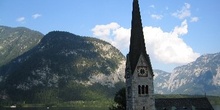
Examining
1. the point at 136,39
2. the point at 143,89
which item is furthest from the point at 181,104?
the point at 136,39

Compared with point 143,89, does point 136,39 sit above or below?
above

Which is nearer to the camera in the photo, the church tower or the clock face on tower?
the church tower

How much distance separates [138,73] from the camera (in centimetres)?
7138

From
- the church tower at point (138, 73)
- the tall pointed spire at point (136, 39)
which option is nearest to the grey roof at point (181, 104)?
the church tower at point (138, 73)

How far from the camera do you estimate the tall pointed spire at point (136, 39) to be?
236ft

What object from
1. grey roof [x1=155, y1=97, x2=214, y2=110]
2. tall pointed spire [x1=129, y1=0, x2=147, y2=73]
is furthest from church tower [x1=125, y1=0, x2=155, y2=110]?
grey roof [x1=155, y1=97, x2=214, y2=110]

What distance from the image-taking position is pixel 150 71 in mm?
72250

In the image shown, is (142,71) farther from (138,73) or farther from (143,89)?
(143,89)

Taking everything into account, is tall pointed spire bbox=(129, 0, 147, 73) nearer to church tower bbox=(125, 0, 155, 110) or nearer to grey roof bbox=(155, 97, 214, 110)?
church tower bbox=(125, 0, 155, 110)

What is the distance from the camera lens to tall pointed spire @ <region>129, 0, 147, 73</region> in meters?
71.8

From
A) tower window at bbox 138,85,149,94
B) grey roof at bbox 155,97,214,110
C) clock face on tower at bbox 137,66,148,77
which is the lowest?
grey roof at bbox 155,97,214,110

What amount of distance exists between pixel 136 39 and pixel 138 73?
7.32m

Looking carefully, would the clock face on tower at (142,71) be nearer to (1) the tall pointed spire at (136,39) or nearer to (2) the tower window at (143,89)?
(1) the tall pointed spire at (136,39)

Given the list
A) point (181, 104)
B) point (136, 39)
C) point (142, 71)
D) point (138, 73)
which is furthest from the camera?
point (181, 104)
